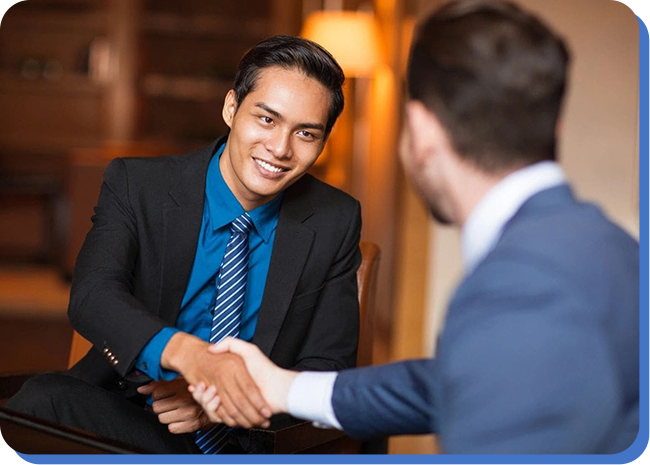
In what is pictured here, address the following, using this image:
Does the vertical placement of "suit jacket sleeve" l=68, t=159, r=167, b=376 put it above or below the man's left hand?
above

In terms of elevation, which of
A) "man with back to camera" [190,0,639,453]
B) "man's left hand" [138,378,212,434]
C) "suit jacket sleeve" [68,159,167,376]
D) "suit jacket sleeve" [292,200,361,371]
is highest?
"man with back to camera" [190,0,639,453]

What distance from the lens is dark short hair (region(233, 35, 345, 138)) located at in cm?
176

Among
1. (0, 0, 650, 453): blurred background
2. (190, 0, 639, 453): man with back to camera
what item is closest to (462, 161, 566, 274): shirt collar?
(190, 0, 639, 453): man with back to camera

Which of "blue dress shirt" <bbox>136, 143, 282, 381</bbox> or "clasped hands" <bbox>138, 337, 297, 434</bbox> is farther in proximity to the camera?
"blue dress shirt" <bbox>136, 143, 282, 381</bbox>

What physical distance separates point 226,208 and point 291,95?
10.8 inches

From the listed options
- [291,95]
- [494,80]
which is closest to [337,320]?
[291,95]

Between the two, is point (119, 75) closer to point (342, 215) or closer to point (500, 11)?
point (342, 215)

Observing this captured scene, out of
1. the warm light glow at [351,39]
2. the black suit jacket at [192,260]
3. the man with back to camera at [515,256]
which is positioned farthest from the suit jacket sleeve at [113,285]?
the warm light glow at [351,39]

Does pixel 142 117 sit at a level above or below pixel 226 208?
below

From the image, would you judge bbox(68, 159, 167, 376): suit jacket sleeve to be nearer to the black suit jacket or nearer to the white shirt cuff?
the black suit jacket

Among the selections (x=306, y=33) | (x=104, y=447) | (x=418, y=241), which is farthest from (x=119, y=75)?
(x=104, y=447)

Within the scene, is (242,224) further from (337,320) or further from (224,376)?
(224,376)

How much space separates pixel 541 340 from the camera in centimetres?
99

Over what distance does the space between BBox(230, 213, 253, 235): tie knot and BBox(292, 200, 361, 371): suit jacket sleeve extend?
0.20 metres
